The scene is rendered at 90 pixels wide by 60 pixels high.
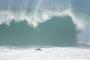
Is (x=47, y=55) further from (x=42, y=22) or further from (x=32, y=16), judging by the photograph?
(x=32, y=16)

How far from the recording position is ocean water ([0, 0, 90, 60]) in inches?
139

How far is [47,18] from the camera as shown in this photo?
3.54 meters

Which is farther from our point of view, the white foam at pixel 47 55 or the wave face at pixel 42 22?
the wave face at pixel 42 22

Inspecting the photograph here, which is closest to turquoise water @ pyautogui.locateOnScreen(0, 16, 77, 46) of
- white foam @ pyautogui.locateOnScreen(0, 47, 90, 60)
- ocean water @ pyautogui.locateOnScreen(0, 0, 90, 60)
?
ocean water @ pyautogui.locateOnScreen(0, 0, 90, 60)

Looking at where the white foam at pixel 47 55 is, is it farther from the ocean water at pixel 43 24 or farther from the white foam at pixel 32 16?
the white foam at pixel 32 16

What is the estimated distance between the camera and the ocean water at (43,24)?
352 centimetres

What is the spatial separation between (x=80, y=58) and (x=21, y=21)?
124cm

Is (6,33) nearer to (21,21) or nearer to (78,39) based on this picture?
(21,21)

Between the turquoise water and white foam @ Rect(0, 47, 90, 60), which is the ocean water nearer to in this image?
the turquoise water

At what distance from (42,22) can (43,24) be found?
40 millimetres

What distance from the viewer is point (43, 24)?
139 inches

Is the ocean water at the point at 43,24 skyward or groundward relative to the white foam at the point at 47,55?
skyward

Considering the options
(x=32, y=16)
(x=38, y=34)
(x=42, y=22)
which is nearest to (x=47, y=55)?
(x=38, y=34)

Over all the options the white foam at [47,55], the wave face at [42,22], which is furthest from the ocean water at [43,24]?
the white foam at [47,55]
